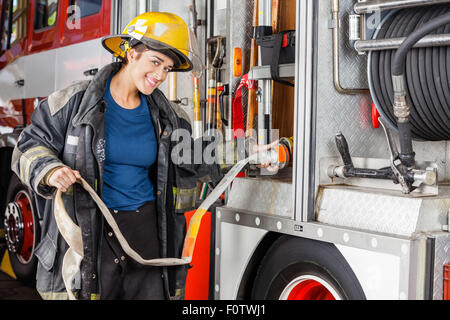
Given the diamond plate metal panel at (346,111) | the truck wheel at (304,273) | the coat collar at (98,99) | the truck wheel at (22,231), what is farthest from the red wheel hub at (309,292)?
the truck wheel at (22,231)

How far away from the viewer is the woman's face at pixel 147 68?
7.59ft

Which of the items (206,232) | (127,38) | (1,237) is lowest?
(1,237)

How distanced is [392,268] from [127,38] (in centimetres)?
152

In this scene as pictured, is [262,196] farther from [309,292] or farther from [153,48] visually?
[153,48]

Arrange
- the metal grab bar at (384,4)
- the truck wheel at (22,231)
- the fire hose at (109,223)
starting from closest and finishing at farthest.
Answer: the metal grab bar at (384,4)
the fire hose at (109,223)
the truck wheel at (22,231)

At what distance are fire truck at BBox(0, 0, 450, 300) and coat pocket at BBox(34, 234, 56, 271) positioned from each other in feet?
2.36

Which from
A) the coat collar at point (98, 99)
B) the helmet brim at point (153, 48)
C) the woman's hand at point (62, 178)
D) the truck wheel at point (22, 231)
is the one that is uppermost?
the helmet brim at point (153, 48)

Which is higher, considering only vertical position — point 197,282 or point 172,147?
point 172,147

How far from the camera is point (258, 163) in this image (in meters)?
2.35

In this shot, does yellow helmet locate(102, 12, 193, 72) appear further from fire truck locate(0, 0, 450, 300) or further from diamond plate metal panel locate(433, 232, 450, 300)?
diamond plate metal panel locate(433, 232, 450, 300)

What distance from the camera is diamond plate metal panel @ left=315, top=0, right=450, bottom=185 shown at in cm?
207

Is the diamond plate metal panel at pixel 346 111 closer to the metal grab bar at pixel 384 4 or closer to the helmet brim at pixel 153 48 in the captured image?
the metal grab bar at pixel 384 4

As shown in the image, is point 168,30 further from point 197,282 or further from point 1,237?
point 1,237
